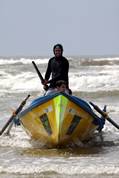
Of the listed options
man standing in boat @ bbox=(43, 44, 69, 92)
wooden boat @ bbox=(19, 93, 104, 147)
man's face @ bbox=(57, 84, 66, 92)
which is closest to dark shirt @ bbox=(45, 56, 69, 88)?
man standing in boat @ bbox=(43, 44, 69, 92)

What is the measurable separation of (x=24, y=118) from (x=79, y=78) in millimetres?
18973

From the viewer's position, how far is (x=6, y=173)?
7.09 m

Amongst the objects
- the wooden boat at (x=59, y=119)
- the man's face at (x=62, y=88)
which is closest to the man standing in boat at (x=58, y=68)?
the man's face at (x=62, y=88)

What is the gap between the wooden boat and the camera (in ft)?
28.1

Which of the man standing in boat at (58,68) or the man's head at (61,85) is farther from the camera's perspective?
the man standing in boat at (58,68)

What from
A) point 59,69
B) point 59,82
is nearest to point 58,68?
point 59,69

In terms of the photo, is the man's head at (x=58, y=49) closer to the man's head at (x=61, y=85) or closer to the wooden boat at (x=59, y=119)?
the man's head at (x=61, y=85)

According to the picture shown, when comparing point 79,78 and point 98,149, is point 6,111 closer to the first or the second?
point 98,149

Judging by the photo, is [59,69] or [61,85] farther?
[59,69]

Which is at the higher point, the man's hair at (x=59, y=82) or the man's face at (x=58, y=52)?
the man's face at (x=58, y=52)

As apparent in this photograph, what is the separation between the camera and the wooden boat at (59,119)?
8.57 metres

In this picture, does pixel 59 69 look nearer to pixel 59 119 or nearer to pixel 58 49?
pixel 58 49

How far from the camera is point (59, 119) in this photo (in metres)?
8.55

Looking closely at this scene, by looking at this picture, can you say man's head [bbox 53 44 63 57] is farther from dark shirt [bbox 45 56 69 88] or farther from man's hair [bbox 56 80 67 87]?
man's hair [bbox 56 80 67 87]
